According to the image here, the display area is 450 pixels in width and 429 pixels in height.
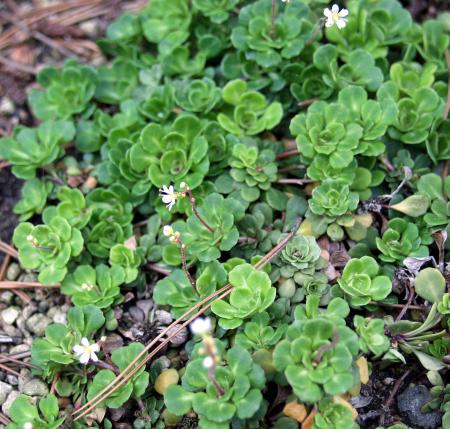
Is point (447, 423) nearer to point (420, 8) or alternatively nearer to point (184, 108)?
point (184, 108)

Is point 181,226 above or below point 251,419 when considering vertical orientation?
above

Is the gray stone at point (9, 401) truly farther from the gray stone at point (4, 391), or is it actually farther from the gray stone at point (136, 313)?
the gray stone at point (136, 313)

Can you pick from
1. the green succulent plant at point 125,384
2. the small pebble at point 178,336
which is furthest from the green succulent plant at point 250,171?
the green succulent plant at point 125,384

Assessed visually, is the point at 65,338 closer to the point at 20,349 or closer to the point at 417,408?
the point at 20,349

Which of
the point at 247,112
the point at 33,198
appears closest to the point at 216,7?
the point at 247,112

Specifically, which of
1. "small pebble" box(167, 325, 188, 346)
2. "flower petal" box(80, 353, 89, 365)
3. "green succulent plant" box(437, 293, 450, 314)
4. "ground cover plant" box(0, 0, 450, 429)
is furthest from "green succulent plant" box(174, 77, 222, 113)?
"green succulent plant" box(437, 293, 450, 314)

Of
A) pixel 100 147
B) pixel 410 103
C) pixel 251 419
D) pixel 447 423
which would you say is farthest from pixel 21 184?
pixel 447 423

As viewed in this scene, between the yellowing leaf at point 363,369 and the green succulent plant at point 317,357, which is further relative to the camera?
the yellowing leaf at point 363,369
